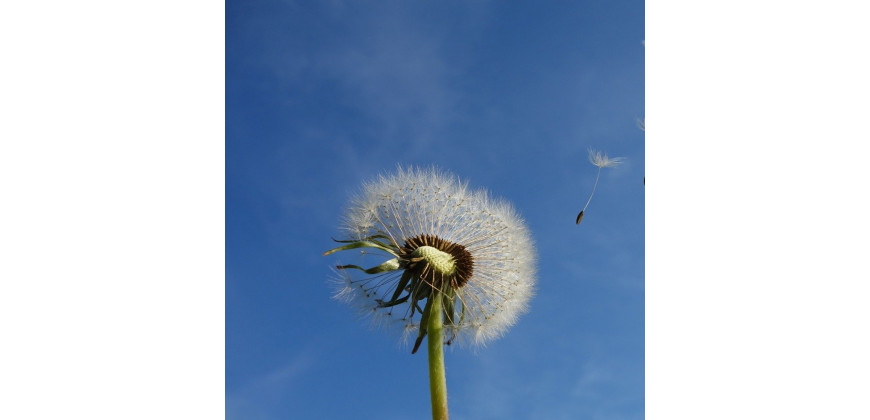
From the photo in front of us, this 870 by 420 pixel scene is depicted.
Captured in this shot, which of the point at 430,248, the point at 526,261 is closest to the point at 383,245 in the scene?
the point at 430,248
